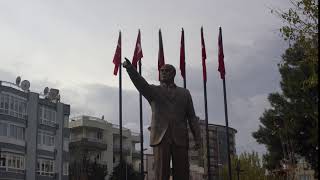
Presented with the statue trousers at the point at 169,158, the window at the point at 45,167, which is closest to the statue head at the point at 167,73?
the statue trousers at the point at 169,158

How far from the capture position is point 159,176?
1425 cm

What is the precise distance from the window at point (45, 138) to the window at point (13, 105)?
2.93 meters

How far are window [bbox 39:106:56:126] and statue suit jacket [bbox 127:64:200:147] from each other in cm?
4368

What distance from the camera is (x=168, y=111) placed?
14.8 metres

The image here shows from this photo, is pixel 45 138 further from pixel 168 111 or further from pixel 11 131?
pixel 168 111

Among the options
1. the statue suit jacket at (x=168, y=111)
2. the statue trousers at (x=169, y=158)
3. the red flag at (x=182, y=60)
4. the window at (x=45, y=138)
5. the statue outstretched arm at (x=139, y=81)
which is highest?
the red flag at (x=182, y=60)

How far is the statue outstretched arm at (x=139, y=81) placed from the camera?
1410 centimetres

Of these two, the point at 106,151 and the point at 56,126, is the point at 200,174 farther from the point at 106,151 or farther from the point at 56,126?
the point at 56,126

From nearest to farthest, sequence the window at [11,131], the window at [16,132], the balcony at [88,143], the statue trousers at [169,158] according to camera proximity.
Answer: the statue trousers at [169,158] → the window at [11,131] → the window at [16,132] → the balcony at [88,143]

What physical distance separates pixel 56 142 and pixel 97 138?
49.4 ft

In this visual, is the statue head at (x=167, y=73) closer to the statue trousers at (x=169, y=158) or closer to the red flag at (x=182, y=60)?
the statue trousers at (x=169, y=158)

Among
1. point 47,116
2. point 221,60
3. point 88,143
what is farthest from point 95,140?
point 221,60

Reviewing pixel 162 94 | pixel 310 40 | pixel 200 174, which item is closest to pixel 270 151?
pixel 310 40

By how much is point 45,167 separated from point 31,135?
3.71m
